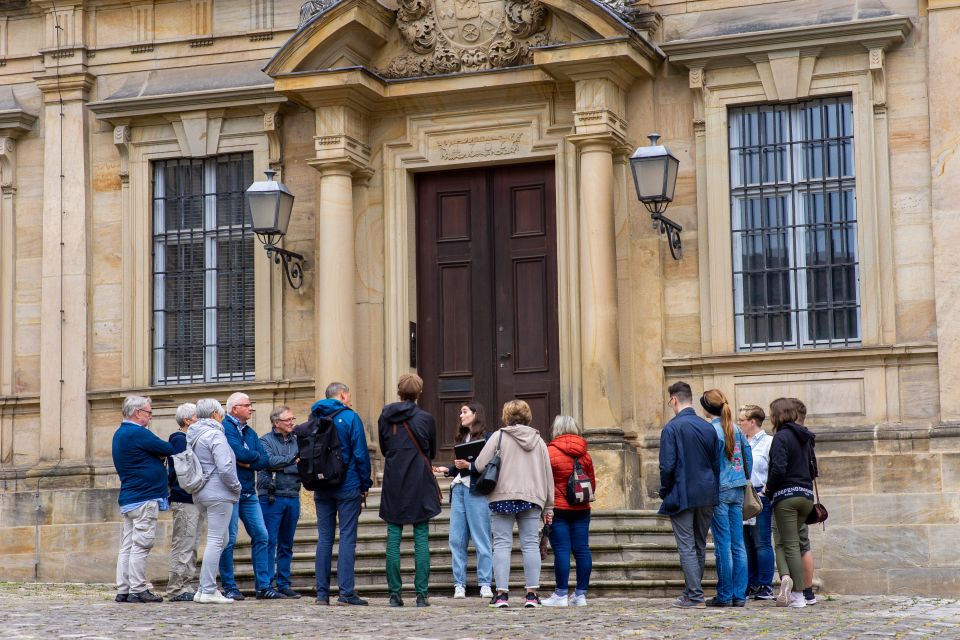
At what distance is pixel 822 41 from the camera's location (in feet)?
47.8

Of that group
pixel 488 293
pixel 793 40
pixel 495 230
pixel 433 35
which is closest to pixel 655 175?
pixel 793 40

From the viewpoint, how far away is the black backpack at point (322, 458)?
38.4 ft

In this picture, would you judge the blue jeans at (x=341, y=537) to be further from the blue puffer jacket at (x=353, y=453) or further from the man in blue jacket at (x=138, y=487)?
the man in blue jacket at (x=138, y=487)

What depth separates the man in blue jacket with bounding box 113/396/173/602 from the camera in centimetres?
1180

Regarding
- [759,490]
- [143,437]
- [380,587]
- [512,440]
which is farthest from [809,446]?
[143,437]

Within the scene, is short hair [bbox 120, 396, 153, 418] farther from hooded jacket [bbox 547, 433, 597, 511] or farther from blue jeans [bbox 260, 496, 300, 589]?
hooded jacket [bbox 547, 433, 597, 511]

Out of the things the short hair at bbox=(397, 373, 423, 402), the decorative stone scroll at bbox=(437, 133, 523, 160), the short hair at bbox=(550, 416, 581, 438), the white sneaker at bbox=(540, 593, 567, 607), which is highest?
the decorative stone scroll at bbox=(437, 133, 523, 160)

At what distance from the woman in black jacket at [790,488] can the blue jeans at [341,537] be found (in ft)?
9.67

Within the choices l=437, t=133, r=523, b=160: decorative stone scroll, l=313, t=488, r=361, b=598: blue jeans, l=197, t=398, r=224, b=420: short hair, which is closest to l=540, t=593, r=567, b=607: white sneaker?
l=313, t=488, r=361, b=598: blue jeans

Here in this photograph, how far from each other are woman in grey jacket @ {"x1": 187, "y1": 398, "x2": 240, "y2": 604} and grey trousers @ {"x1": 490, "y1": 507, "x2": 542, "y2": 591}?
1.97 m

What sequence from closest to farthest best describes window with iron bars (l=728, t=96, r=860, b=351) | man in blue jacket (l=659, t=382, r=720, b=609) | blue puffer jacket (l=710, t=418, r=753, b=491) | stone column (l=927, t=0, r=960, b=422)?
man in blue jacket (l=659, t=382, r=720, b=609) → blue puffer jacket (l=710, t=418, r=753, b=491) → stone column (l=927, t=0, r=960, b=422) → window with iron bars (l=728, t=96, r=860, b=351)

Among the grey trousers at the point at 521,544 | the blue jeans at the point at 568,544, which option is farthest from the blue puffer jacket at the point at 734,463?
the grey trousers at the point at 521,544

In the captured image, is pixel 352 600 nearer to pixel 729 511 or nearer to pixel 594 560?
pixel 594 560

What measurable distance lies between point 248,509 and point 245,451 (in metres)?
0.52
